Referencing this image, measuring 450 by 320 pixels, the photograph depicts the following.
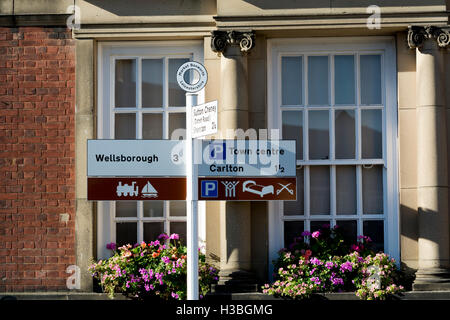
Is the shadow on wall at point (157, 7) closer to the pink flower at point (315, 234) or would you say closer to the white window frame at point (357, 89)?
the white window frame at point (357, 89)

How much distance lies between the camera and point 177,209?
30.7 feet

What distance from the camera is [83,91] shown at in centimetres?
923

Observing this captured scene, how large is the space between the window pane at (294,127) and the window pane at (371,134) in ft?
2.69

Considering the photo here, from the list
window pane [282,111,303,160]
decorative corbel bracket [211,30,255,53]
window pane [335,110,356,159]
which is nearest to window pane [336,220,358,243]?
window pane [335,110,356,159]

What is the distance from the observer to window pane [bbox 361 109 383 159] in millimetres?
9266

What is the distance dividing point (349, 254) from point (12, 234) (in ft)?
14.5

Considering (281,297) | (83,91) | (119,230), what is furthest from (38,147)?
(281,297)

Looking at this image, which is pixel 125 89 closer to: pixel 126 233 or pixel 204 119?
pixel 126 233

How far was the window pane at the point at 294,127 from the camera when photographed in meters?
9.29

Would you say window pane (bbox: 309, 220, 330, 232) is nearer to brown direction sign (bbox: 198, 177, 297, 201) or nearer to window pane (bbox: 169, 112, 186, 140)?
brown direction sign (bbox: 198, 177, 297, 201)

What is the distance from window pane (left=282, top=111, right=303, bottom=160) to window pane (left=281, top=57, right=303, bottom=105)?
16 cm

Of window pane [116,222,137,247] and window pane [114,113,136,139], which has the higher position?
window pane [114,113,136,139]

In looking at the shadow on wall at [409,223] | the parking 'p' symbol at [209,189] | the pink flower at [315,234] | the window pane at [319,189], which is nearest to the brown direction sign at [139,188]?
the parking 'p' symbol at [209,189]

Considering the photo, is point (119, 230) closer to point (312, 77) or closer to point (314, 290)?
point (314, 290)
